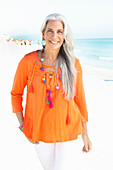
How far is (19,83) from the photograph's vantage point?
1267 millimetres

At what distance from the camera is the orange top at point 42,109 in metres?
1.21

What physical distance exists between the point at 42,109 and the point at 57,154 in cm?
34

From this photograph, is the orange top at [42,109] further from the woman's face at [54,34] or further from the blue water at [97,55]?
the blue water at [97,55]

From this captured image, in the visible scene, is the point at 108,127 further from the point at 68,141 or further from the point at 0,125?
the point at 68,141

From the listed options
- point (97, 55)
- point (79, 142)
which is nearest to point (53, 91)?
point (79, 142)

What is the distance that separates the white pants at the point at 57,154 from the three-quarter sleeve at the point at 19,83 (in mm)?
305

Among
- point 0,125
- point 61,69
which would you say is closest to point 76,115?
point 61,69

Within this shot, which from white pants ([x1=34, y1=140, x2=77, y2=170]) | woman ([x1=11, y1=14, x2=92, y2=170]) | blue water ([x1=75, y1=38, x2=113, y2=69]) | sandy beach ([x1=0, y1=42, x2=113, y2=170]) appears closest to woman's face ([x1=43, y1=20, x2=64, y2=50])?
woman ([x1=11, y1=14, x2=92, y2=170])

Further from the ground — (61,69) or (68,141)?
(61,69)

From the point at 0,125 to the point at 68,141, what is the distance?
1779 millimetres

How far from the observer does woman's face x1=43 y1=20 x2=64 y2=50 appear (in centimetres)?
116

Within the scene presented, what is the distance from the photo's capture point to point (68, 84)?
49.4 inches

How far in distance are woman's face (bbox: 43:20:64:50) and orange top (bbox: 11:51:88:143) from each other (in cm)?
13

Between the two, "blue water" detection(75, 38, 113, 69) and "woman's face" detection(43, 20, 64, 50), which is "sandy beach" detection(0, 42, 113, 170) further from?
"blue water" detection(75, 38, 113, 69)
